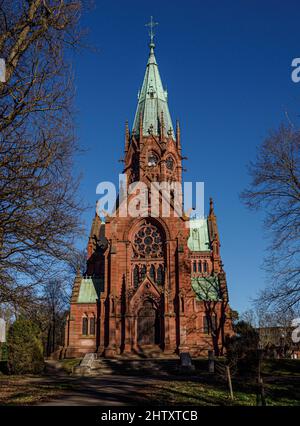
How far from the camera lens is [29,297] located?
1553 centimetres

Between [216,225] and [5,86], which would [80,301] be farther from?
[5,86]

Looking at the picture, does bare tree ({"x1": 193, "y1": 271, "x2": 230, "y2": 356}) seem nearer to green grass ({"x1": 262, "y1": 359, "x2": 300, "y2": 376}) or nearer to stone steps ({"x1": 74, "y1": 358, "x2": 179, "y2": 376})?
stone steps ({"x1": 74, "y1": 358, "x2": 179, "y2": 376})

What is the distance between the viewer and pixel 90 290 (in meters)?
46.2

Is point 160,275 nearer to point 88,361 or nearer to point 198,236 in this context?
point 198,236

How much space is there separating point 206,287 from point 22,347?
21150 millimetres

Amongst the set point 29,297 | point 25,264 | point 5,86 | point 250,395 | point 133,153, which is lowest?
point 250,395

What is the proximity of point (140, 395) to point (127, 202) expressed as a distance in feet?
99.8

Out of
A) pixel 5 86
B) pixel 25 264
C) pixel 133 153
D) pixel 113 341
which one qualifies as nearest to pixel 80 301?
pixel 113 341

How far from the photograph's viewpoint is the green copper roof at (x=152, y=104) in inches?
2142

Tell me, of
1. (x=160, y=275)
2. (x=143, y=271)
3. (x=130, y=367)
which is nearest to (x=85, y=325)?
(x=143, y=271)

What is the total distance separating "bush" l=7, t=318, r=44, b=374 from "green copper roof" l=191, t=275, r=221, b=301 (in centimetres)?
1845

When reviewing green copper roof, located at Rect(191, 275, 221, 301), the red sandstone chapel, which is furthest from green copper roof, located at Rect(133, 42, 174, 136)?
green copper roof, located at Rect(191, 275, 221, 301)

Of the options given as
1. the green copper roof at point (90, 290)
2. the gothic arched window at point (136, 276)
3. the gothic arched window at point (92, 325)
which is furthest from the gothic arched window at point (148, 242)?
the gothic arched window at point (92, 325)
